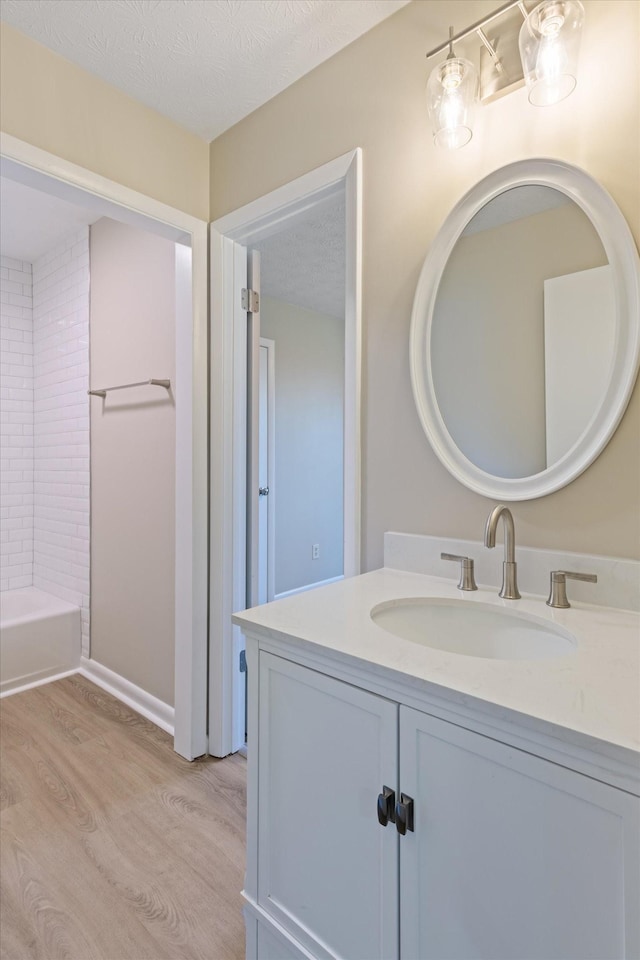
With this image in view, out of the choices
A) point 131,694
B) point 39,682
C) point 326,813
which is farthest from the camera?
point 39,682

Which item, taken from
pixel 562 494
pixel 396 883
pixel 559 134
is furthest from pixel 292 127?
pixel 396 883

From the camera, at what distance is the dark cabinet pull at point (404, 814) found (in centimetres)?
79

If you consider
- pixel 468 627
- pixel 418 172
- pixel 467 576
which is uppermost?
pixel 418 172

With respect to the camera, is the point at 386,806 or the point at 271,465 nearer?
the point at 386,806

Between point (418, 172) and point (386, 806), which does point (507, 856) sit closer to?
point (386, 806)

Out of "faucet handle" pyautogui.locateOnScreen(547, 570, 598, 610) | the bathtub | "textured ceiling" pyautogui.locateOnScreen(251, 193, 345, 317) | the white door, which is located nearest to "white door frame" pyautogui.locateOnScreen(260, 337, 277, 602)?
the white door

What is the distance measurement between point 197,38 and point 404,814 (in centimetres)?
203

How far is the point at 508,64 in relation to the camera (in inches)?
47.3

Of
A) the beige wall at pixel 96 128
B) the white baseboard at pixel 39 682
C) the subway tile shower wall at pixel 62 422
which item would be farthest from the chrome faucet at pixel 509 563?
the white baseboard at pixel 39 682

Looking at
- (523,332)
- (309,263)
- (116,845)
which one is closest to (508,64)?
(523,332)

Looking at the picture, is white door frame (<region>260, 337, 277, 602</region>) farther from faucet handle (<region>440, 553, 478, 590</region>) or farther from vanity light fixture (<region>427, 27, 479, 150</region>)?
faucet handle (<region>440, 553, 478, 590</region>)

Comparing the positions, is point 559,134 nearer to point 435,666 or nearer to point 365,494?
point 365,494

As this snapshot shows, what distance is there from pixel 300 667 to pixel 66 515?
2641 millimetres

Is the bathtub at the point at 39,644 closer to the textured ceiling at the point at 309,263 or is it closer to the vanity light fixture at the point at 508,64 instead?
the textured ceiling at the point at 309,263
